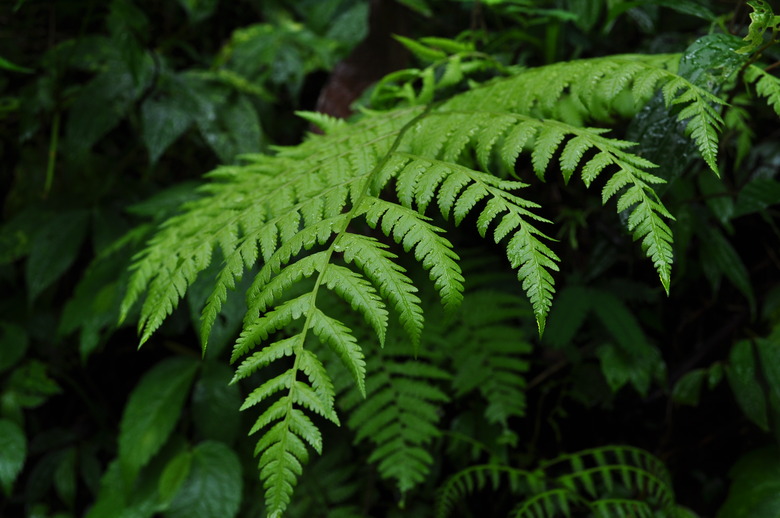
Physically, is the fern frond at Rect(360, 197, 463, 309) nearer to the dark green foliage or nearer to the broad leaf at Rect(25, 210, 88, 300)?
the dark green foliage

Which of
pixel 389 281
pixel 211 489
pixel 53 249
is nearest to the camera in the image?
pixel 389 281

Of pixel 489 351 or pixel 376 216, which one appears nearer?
pixel 376 216

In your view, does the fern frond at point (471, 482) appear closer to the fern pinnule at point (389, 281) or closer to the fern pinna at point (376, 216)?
the fern pinna at point (376, 216)

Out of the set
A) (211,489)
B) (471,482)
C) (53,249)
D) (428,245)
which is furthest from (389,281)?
(53,249)

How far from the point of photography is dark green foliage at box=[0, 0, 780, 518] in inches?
35.6

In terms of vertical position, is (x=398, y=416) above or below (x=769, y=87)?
below

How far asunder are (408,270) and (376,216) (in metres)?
0.84

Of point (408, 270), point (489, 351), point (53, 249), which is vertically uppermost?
point (53, 249)

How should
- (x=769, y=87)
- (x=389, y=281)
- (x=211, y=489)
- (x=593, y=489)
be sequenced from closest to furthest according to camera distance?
(x=389, y=281), (x=769, y=87), (x=593, y=489), (x=211, y=489)

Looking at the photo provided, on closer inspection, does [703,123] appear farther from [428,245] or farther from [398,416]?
[398,416]

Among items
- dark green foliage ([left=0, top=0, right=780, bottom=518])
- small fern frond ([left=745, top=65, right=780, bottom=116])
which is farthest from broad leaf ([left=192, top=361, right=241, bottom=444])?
small fern frond ([left=745, top=65, right=780, bottom=116])

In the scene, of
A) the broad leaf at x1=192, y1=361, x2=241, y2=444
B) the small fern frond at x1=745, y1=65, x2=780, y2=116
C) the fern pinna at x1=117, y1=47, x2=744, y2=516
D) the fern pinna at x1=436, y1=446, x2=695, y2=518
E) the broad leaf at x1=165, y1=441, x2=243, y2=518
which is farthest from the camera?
the broad leaf at x1=192, y1=361, x2=241, y2=444

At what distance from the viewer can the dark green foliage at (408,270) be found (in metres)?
0.90

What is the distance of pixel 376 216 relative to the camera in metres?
0.83
